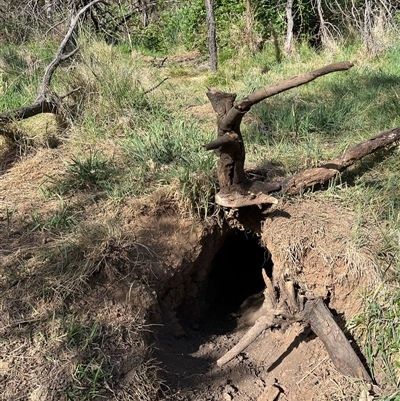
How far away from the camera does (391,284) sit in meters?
2.56

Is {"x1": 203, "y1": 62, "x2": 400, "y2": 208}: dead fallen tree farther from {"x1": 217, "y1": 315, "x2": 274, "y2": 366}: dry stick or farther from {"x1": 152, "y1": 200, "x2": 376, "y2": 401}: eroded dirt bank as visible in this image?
{"x1": 217, "y1": 315, "x2": 274, "y2": 366}: dry stick

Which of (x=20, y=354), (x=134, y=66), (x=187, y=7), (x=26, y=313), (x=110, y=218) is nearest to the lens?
(x=20, y=354)

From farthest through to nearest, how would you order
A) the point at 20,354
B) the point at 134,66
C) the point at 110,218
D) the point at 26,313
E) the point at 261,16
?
the point at 261,16 < the point at 134,66 < the point at 110,218 < the point at 26,313 < the point at 20,354

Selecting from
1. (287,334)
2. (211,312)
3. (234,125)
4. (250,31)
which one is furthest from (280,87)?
(250,31)

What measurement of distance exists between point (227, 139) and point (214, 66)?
4321 millimetres

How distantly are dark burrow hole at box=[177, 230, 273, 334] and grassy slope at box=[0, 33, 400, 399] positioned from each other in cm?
77

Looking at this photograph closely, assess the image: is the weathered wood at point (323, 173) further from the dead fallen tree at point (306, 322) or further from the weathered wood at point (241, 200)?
the dead fallen tree at point (306, 322)

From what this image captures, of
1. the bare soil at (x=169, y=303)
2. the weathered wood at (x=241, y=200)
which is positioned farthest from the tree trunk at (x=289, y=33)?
the weathered wood at (x=241, y=200)

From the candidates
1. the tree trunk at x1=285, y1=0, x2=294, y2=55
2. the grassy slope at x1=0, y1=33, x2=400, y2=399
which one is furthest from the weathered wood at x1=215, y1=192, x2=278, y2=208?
the tree trunk at x1=285, y1=0, x2=294, y2=55

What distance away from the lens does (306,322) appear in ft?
8.58

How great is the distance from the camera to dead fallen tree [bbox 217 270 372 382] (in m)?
2.44

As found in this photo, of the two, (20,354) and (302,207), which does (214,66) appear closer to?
(302,207)

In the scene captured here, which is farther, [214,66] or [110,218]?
[214,66]

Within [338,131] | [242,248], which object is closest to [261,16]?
[338,131]
